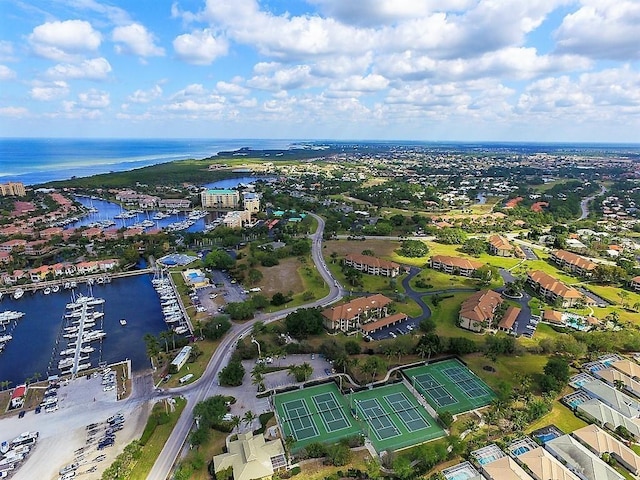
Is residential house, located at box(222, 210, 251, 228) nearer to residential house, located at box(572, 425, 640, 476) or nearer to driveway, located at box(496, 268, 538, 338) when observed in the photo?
driveway, located at box(496, 268, 538, 338)

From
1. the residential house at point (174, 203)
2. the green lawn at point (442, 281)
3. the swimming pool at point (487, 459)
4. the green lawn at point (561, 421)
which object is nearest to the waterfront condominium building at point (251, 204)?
the residential house at point (174, 203)

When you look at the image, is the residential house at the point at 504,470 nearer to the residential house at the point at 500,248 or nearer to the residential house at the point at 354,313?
the residential house at the point at 354,313

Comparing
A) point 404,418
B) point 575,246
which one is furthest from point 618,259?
point 404,418

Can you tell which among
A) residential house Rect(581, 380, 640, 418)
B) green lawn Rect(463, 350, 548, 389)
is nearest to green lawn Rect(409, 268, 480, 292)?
green lawn Rect(463, 350, 548, 389)

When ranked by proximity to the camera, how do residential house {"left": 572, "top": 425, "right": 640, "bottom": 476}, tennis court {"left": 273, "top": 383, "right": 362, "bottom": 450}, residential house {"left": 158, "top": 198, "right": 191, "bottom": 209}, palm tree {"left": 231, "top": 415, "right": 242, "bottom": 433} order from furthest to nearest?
residential house {"left": 158, "top": 198, "right": 191, "bottom": 209}, tennis court {"left": 273, "top": 383, "right": 362, "bottom": 450}, palm tree {"left": 231, "top": 415, "right": 242, "bottom": 433}, residential house {"left": 572, "top": 425, "right": 640, "bottom": 476}

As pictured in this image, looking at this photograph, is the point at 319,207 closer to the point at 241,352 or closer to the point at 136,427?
the point at 241,352

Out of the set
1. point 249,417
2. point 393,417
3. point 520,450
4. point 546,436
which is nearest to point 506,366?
point 546,436

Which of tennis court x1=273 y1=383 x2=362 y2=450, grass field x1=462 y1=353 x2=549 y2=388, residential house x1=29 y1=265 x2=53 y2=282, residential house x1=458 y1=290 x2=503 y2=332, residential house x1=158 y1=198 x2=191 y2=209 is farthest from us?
residential house x1=158 y1=198 x2=191 y2=209
